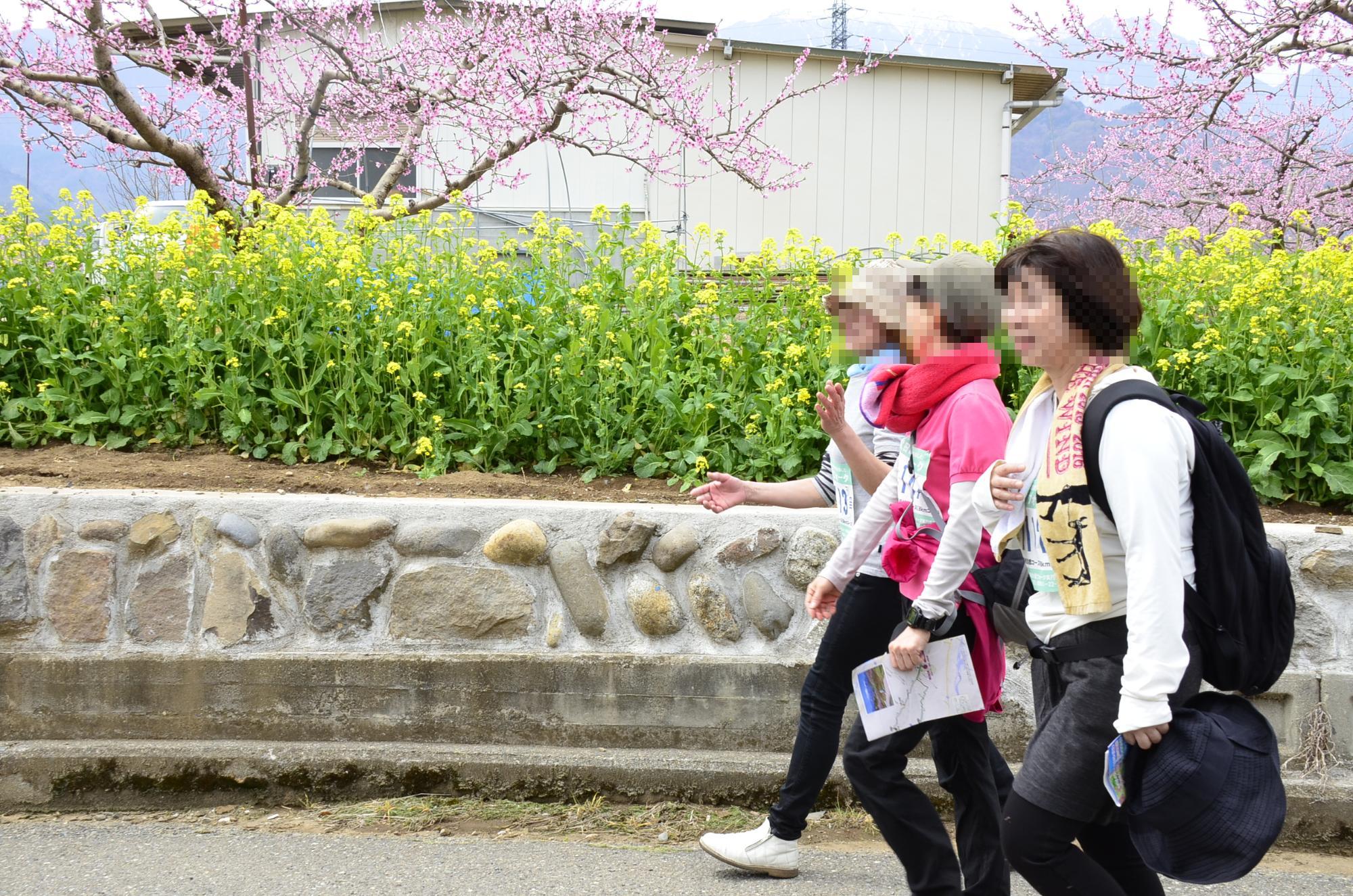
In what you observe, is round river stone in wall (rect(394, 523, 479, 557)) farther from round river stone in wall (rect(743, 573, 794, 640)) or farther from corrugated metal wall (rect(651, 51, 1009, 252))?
corrugated metal wall (rect(651, 51, 1009, 252))

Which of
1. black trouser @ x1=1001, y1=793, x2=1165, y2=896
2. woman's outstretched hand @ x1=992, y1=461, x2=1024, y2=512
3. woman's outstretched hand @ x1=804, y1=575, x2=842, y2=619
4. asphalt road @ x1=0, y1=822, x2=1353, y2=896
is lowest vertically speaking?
asphalt road @ x1=0, y1=822, x2=1353, y2=896

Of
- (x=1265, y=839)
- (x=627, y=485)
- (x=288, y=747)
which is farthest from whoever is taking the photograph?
(x=627, y=485)

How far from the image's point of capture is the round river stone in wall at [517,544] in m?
4.08

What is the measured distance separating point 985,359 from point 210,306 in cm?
362

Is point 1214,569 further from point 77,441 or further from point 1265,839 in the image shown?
point 77,441

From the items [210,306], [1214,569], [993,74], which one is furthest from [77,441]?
[993,74]

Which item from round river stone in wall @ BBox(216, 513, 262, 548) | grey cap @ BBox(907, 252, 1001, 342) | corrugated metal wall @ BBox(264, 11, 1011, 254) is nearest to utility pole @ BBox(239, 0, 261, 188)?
round river stone in wall @ BBox(216, 513, 262, 548)

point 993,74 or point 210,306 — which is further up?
point 993,74

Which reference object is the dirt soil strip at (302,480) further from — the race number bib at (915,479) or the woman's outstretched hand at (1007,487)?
the woman's outstretched hand at (1007,487)

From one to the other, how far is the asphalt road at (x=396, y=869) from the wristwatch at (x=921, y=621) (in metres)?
1.13

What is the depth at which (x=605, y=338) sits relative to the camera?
4930mm

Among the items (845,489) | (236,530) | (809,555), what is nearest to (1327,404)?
(809,555)

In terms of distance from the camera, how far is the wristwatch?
254cm

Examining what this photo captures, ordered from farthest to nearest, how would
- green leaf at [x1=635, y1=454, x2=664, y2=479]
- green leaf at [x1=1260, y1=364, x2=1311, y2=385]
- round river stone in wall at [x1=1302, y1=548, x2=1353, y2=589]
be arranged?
green leaf at [x1=635, y1=454, x2=664, y2=479] → green leaf at [x1=1260, y1=364, x2=1311, y2=385] → round river stone in wall at [x1=1302, y1=548, x2=1353, y2=589]
